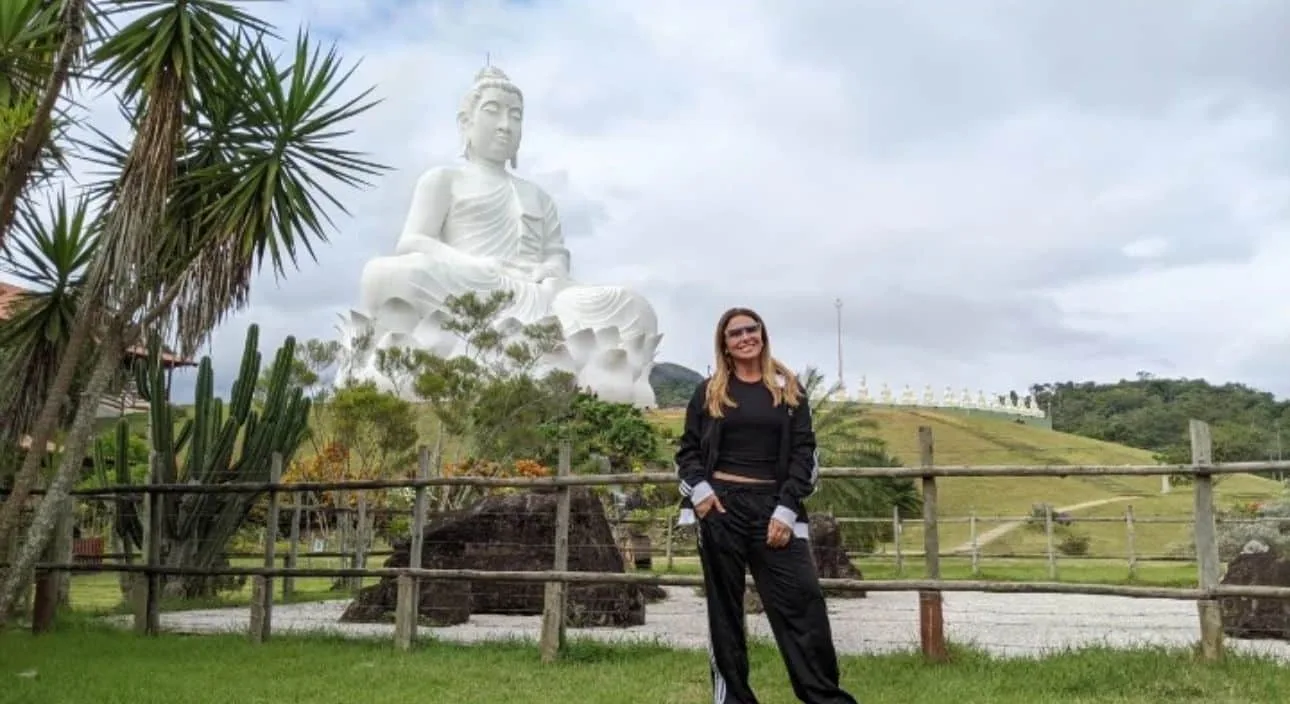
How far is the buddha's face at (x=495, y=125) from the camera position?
2455cm

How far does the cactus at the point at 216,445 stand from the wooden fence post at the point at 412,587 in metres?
2.46

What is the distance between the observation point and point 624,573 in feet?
22.4

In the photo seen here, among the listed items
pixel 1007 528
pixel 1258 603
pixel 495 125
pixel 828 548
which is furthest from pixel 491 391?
pixel 1258 603

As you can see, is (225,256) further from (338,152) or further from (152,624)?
(152,624)

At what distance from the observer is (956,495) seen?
25.2 m

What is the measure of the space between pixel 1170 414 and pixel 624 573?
46835 millimetres

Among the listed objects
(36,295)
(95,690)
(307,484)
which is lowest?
(95,690)

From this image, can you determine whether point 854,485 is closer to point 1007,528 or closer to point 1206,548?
point 1007,528

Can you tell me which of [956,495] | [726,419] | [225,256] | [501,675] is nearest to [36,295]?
[225,256]

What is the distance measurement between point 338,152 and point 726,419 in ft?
12.1

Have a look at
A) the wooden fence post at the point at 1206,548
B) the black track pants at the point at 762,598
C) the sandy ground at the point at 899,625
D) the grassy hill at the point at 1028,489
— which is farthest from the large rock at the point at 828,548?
the black track pants at the point at 762,598

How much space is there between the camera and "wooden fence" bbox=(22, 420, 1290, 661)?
18.4 feet

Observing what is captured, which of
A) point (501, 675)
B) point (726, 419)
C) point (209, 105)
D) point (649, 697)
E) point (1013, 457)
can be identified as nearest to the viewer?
point (726, 419)

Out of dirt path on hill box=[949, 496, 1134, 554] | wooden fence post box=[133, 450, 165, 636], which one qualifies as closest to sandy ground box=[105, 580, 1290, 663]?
wooden fence post box=[133, 450, 165, 636]
